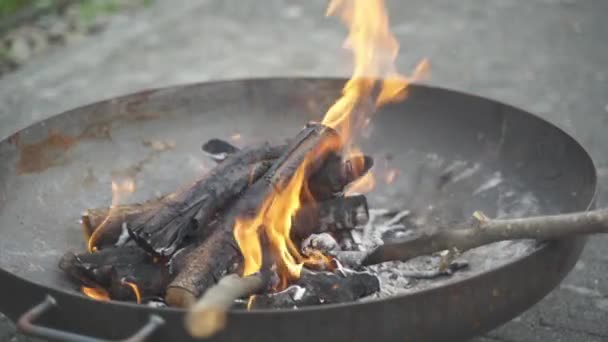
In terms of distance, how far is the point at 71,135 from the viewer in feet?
8.51

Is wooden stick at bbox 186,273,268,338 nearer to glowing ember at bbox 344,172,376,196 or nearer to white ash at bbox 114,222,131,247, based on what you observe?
white ash at bbox 114,222,131,247

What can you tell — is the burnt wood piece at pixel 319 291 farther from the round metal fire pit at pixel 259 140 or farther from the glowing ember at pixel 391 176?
the glowing ember at pixel 391 176

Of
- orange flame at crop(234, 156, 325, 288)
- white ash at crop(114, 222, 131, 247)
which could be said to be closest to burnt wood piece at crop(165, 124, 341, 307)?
orange flame at crop(234, 156, 325, 288)

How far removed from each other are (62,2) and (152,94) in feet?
11.6

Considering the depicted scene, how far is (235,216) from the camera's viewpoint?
2076 mm

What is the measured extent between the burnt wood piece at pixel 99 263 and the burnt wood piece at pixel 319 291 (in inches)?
14.8

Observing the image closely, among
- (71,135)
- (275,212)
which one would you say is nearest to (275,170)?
(275,212)

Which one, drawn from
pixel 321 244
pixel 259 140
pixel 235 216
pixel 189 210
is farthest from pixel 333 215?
pixel 259 140

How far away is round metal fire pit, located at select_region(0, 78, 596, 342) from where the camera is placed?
1.58 meters

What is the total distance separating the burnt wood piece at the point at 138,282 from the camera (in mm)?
1946

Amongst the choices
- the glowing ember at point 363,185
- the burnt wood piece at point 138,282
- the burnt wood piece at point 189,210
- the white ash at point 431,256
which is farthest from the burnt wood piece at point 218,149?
the burnt wood piece at point 138,282

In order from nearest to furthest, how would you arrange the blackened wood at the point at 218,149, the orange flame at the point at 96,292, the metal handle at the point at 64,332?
1. the metal handle at the point at 64,332
2. the orange flame at the point at 96,292
3. the blackened wood at the point at 218,149

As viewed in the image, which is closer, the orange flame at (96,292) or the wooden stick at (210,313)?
the wooden stick at (210,313)

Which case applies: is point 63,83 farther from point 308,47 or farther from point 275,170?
point 275,170
